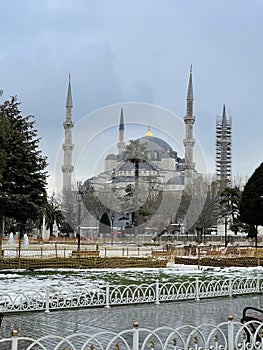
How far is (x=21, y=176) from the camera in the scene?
78.6ft

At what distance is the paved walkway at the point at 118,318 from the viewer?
29.0 feet

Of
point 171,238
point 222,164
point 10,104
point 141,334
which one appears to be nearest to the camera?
point 141,334

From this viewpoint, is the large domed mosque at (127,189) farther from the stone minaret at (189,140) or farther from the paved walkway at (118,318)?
the paved walkway at (118,318)

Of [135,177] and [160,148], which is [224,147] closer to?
[160,148]

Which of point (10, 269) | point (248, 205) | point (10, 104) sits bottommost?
point (10, 269)

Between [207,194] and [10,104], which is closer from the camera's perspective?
[10,104]

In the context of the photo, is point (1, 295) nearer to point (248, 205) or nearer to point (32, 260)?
point (32, 260)

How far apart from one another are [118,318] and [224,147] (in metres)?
91.9

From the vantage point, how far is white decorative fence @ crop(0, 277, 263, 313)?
423 inches

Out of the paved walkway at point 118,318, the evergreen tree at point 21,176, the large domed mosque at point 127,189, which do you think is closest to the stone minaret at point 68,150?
the large domed mosque at point 127,189

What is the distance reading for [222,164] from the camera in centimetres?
9806

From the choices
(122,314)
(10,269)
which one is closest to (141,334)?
(122,314)

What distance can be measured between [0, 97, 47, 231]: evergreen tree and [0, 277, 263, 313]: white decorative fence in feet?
34.9

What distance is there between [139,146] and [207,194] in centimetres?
1213
